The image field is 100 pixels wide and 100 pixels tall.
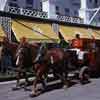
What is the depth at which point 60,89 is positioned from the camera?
15.4 meters

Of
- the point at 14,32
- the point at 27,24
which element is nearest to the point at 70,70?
the point at 14,32

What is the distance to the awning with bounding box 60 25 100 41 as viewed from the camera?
97.1ft

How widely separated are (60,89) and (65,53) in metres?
1.72

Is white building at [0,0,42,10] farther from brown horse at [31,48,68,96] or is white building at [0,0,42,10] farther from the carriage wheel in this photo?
brown horse at [31,48,68,96]

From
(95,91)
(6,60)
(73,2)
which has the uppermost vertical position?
(73,2)

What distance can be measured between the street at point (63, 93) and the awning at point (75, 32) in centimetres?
1335

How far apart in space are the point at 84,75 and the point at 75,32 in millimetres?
14179

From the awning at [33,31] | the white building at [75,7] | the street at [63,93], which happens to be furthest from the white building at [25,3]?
the street at [63,93]

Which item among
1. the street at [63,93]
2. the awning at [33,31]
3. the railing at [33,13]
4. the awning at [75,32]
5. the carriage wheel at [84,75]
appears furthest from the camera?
the awning at [75,32]

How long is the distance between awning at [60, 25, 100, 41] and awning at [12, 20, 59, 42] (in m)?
1.34

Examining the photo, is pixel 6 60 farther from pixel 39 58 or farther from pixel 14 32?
pixel 14 32

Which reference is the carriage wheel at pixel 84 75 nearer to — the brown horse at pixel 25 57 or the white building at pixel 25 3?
the brown horse at pixel 25 57

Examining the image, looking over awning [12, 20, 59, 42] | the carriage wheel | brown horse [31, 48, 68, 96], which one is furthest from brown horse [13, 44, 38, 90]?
awning [12, 20, 59, 42]

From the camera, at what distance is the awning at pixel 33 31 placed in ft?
81.8
